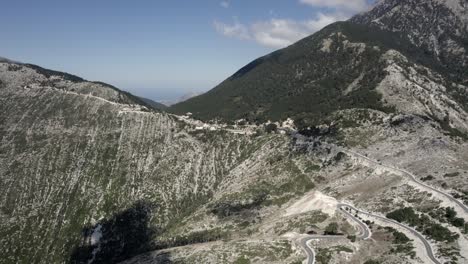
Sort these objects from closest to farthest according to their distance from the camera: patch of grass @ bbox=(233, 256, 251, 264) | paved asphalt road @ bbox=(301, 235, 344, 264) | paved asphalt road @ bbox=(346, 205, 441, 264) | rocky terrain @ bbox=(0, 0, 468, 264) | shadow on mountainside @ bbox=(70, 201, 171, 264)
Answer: paved asphalt road @ bbox=(346, 205, 441, 264) → paved asphalt road @ bbox=(301, 235, 344, 264) → patch of grass @ bbox=(233, 256, 251, 264) → rocky terrain @ bbox=(0, 0, 468, 264) → shadow on mountainside @ bbox=(70, 201, 171, 264)

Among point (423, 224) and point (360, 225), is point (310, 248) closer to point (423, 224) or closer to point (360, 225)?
point (360, 225)

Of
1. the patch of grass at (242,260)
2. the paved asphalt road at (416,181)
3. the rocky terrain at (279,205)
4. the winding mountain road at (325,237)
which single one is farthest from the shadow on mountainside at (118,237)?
the paved asphalt road at (416,181)

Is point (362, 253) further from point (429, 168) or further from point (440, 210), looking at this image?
point (429, 168)

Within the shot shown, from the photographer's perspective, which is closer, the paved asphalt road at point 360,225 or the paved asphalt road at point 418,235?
the paved asphalt road at point 418,235

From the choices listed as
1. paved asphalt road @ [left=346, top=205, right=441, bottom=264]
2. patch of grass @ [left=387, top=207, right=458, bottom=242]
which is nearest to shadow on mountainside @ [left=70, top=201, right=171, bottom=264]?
paved asphalt road @ [left=346, top=205, right=441, bottom=264]

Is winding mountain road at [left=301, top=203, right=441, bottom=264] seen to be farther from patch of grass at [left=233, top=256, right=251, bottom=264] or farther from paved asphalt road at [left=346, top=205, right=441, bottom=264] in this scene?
patch of grass at [left=233, top=256, right=251, bottom=264]

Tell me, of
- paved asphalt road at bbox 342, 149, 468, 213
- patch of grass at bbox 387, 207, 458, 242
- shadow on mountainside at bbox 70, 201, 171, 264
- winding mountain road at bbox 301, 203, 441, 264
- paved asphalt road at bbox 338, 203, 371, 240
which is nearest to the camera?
winding mountain road at bbox 301, 203, 441, 264

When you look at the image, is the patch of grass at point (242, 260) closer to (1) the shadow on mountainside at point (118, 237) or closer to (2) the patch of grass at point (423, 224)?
(2) the patch of grass at point (423, 224)

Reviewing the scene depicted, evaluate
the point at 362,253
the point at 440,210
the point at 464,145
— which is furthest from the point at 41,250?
the point at 464,145
